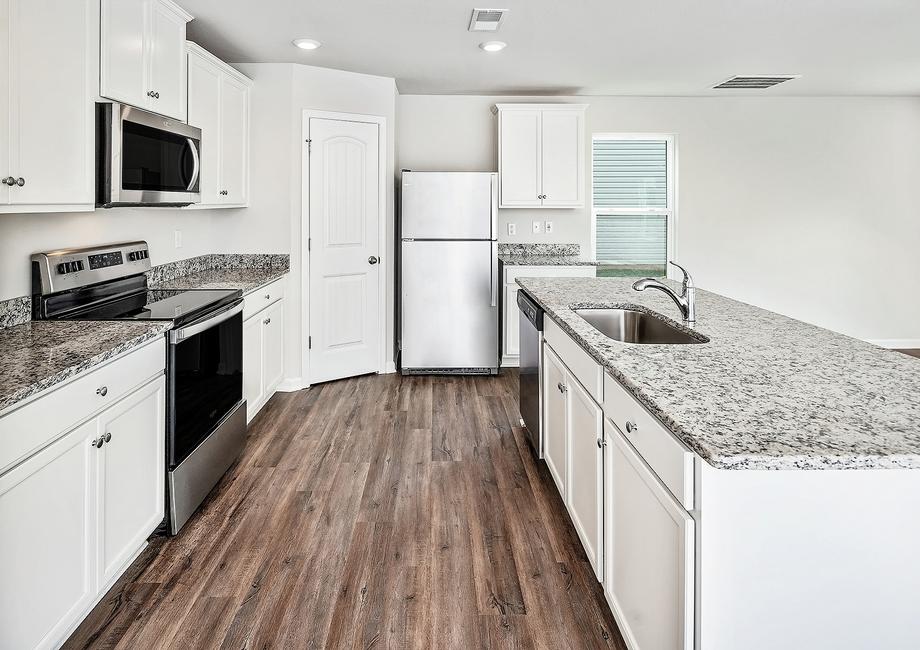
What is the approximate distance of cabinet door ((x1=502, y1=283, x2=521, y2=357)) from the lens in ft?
18.0

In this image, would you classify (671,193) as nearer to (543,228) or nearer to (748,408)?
(543,228)

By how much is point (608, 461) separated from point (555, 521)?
901 mm

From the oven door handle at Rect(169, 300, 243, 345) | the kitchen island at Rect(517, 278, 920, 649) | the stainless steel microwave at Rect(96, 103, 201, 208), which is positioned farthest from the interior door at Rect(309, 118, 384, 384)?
the kitchen island at Rect(517, 278, 920, 649)

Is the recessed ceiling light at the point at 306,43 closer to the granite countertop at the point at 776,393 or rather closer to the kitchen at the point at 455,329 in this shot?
the kitchen at the point at 455,329

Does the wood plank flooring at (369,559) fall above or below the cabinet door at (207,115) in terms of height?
below

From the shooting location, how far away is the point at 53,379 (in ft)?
5.50

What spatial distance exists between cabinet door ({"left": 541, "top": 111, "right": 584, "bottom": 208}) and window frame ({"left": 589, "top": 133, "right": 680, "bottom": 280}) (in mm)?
404

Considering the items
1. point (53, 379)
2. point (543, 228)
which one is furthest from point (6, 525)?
point (543, 228)

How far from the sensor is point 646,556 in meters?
1.52

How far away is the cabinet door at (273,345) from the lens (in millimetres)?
4094

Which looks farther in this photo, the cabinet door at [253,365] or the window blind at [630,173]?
the window blind at [630,173]

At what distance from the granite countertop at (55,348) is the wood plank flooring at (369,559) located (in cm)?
81

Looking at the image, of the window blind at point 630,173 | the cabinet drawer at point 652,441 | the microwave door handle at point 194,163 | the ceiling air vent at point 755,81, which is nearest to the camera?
the cabinet drawer at point 652,441

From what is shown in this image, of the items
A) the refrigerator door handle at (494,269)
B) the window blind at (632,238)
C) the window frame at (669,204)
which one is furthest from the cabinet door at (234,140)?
the window blind at (632,238)
